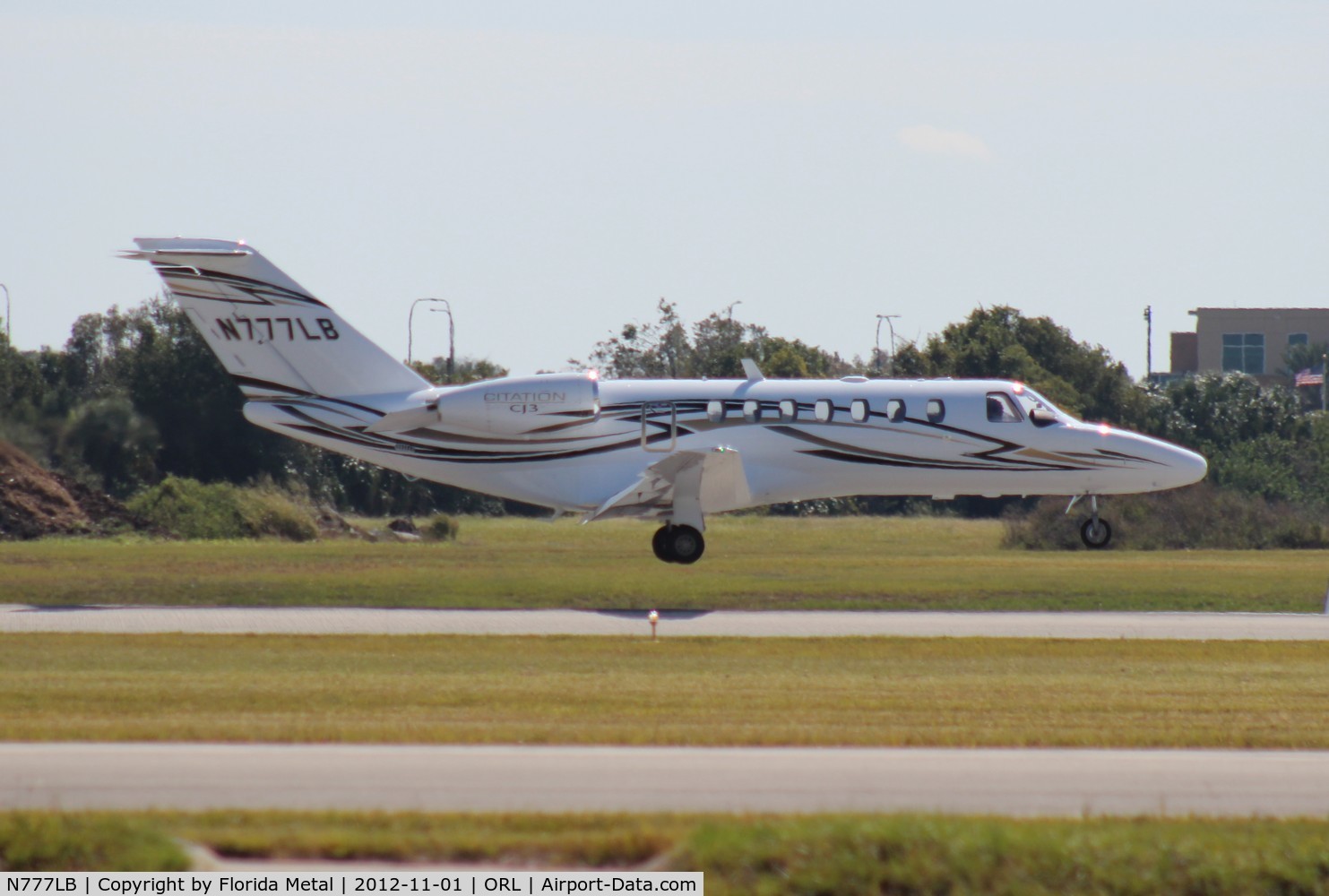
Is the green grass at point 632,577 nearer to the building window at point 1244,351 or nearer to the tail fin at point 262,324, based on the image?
the tail fin at point 262,324

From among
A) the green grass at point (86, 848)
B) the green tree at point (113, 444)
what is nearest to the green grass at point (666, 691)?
the green grass at point (86, 848)

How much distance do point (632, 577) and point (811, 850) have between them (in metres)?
18.4

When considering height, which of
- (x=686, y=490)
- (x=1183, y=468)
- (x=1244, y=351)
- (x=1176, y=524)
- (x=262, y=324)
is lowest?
(x=1176, y=524)

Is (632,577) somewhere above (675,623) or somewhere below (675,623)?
Result: above

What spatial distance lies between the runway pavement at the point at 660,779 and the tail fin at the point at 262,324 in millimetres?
14627

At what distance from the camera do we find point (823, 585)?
25.8 metres

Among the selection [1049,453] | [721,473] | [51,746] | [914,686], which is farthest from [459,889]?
[1049,453]

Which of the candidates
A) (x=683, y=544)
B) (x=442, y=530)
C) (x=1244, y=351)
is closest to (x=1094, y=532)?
(x=683, y=544)

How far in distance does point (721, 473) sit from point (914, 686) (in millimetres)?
9756

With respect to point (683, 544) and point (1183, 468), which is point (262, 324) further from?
point (1183, 468)

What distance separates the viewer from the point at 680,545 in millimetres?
25859

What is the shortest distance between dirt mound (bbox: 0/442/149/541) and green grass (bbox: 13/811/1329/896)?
28.5 meters

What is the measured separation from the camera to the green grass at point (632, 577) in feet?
80.0

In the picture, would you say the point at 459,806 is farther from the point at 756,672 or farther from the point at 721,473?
the point at 721,473
